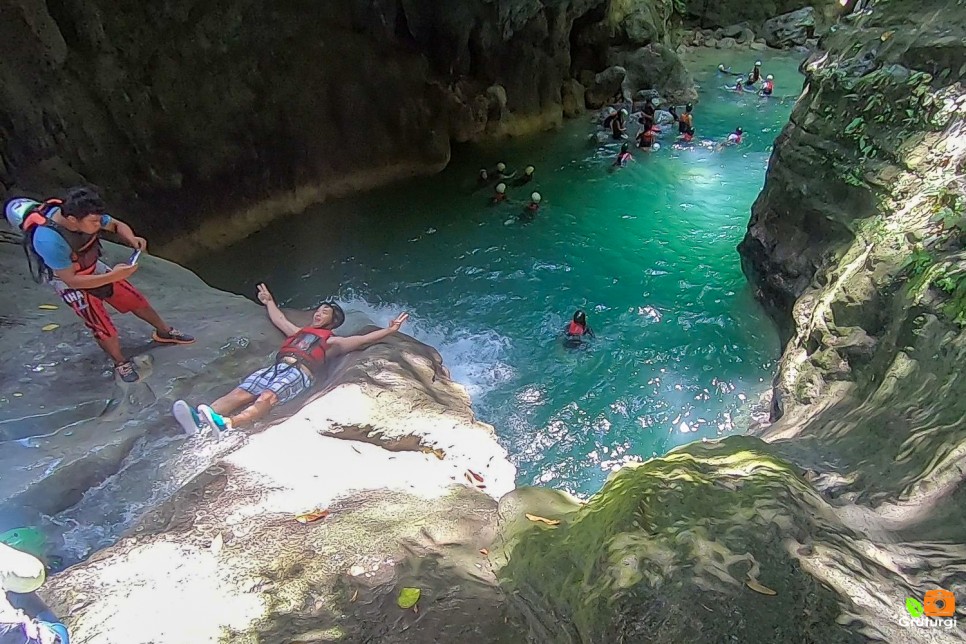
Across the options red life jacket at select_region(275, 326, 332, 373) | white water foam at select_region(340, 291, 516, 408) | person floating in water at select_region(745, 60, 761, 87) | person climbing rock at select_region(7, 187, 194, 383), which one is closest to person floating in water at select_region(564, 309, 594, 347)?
white water foam at select_region(340, 291, 516, 408)

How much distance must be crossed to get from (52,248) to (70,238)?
0.74 feet

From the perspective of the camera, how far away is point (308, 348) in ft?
19.2

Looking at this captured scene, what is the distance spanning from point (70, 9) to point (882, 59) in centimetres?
996

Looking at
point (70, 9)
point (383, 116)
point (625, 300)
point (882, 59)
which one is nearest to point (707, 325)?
point (625, 300)

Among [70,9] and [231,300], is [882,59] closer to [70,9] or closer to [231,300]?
[231,300]

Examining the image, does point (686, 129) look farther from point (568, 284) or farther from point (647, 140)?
point (568, 284)

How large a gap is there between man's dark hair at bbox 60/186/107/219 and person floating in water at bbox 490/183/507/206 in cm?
871

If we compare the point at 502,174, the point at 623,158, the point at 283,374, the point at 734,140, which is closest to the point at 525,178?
the point at 502,174

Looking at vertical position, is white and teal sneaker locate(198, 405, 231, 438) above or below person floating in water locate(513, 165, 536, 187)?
above

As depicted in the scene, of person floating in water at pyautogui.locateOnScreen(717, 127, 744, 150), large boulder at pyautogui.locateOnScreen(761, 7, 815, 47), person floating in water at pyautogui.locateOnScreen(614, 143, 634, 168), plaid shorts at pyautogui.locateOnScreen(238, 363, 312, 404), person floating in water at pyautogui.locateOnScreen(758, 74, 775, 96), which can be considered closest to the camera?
plaid shorts at pyautogui.locateOnScreen(238, 363, 312, 404)

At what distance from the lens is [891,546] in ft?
9.36

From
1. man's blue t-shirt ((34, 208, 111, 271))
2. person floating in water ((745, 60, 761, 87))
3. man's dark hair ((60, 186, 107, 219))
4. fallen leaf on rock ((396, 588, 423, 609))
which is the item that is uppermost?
man's dark hair ((60, 186, 107, 219))

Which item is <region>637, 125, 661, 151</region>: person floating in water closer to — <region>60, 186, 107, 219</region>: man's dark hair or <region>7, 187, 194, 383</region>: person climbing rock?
<region>7, 187, 194, 383</region>: person climbing rock

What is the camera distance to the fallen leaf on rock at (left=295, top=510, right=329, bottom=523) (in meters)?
4.04
